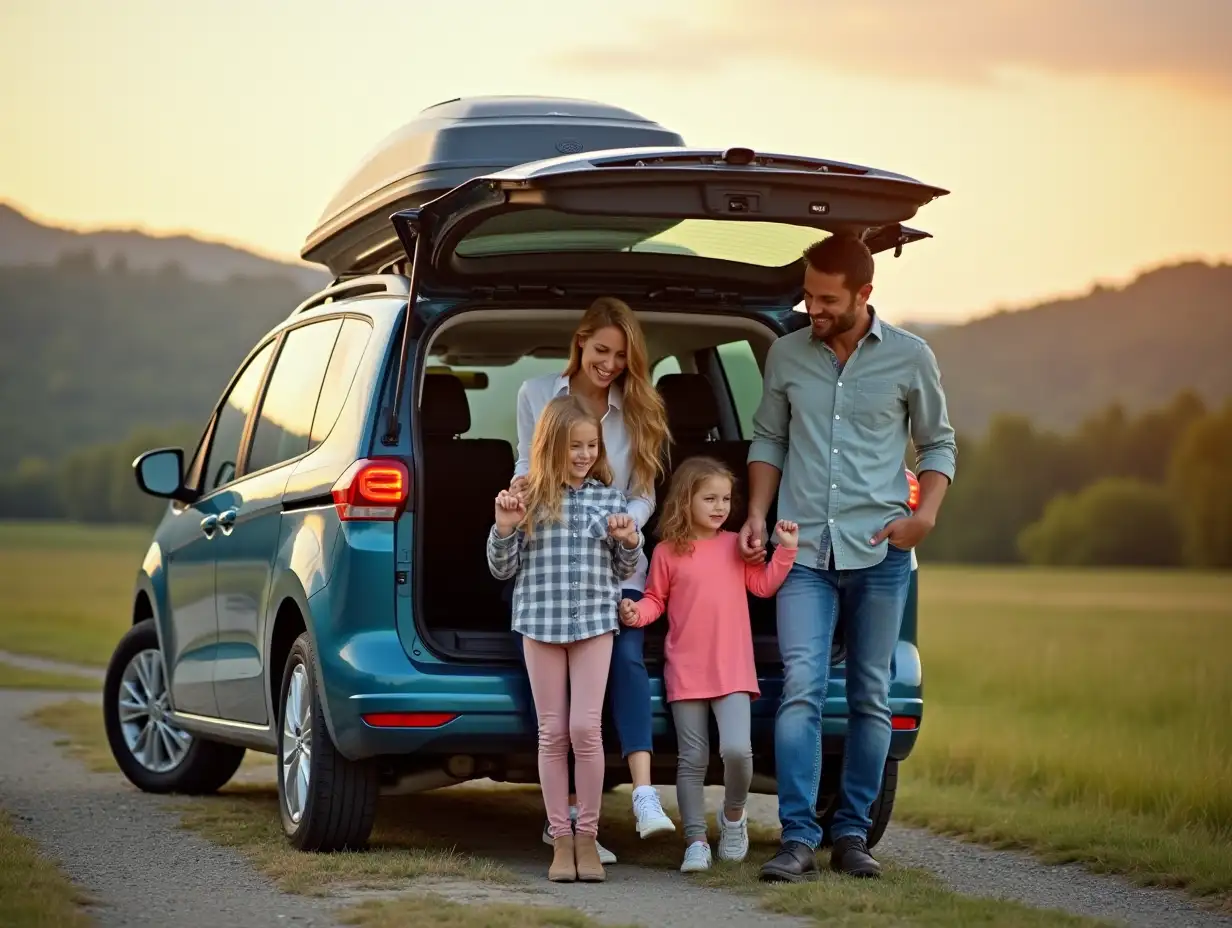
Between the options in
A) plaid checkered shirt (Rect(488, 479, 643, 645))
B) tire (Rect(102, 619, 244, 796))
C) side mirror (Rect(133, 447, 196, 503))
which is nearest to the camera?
plaid checkered shirt (Rect(488, 479, 643, 645))

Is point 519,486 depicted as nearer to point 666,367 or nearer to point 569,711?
point 569,711

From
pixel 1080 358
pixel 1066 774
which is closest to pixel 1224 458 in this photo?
pixel 1080 358

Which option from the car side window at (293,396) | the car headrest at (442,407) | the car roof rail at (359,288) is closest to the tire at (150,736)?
the car side window at (293,396)

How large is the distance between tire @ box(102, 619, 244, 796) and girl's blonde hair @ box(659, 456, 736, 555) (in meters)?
3.02

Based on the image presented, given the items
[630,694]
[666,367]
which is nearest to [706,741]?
[630,694]

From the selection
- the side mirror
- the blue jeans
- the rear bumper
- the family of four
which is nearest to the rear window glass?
the family of four

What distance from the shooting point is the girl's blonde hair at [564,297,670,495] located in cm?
641

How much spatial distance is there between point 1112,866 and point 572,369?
2549 mm

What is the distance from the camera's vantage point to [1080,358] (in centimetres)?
9238

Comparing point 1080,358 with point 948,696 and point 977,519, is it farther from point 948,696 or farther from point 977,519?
point 948,696

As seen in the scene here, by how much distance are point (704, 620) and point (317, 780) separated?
1.32 m

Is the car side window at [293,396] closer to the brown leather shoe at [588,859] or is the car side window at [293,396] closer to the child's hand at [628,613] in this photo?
the child's hand at [628,613]

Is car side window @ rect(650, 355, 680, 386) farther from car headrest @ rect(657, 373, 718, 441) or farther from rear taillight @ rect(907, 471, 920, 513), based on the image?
rear taillight @ rect(907, 471, 920, 513)

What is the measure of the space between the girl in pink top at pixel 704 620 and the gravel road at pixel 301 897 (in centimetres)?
37
